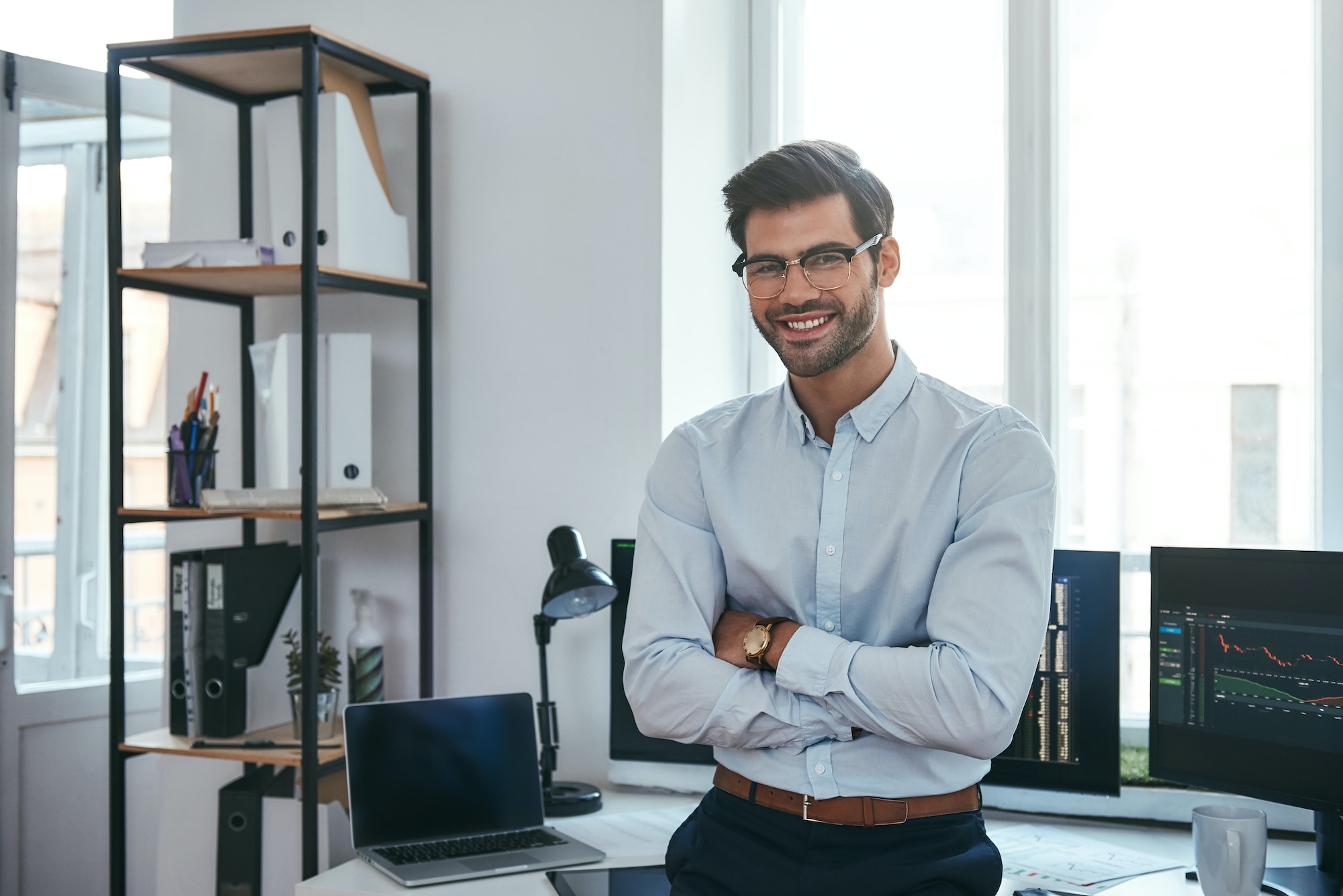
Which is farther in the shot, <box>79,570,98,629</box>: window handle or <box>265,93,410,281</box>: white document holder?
<box>79,570,98,629</box>: window handle

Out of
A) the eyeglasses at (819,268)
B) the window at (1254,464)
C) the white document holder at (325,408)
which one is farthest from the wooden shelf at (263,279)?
the window at (1254,464)

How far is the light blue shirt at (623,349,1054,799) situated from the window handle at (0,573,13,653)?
177 centimetres

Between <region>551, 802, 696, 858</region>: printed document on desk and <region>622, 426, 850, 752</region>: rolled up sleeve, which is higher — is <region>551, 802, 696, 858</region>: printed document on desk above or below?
below

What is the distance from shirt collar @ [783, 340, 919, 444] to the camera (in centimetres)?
154

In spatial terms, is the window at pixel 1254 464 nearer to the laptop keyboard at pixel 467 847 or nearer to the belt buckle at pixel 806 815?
the belt buckle at pixel 806 815

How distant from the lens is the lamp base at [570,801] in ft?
6.76

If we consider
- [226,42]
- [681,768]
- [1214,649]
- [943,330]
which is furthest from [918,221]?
[226,42]

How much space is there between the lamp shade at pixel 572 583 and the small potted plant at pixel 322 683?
1.66 ft

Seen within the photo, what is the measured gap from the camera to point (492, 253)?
2.38m

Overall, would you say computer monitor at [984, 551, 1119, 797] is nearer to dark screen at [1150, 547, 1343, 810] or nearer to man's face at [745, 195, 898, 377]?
dark screen at [1150, 547, 1343, 810]

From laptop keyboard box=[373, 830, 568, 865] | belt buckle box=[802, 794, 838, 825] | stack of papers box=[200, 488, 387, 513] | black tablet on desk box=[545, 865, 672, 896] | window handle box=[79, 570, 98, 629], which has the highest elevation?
stack of papers box=[200, 488, 387, 513]

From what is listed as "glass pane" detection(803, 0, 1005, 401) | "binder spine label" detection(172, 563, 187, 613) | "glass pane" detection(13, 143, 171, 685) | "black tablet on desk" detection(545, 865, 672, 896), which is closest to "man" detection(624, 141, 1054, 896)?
"black tablet on desk" detection(545, 865, 672, 896)

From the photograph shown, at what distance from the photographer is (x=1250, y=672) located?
1.68m

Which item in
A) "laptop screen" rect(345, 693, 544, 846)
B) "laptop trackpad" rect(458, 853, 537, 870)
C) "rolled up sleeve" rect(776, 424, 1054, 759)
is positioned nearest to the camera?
"rolled up sleeve" rect(776, 424, 1054, 759)
